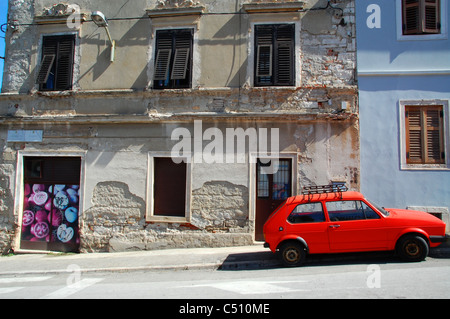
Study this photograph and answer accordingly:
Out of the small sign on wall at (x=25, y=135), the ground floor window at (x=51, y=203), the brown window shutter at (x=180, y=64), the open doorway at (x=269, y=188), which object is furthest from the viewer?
the small sign on wall at (x=25, y=135)

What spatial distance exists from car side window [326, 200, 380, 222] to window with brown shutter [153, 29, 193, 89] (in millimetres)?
5415

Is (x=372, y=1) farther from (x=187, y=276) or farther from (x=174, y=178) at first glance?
(x=187, y=276)

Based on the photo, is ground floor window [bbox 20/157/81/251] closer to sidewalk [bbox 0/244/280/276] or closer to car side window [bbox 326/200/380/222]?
sidewalk [bbox 0/244/280/276]

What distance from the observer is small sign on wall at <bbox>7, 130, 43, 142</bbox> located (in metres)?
9.99

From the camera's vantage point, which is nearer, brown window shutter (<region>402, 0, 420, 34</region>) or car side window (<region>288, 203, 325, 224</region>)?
car side window (<region>288, 203, 325, 224</region>)

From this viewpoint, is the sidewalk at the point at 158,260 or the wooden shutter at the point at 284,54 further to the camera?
the wooden shutter at the point at 284,54

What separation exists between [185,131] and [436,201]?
23.0ft

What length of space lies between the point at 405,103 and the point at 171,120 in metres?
6.50

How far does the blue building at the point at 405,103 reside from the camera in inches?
348

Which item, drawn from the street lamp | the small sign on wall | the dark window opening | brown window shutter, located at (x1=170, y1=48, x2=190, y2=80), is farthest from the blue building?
the small sign on wall

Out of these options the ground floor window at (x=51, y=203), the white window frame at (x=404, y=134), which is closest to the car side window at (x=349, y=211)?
the white window frame at (x=404, y=134)

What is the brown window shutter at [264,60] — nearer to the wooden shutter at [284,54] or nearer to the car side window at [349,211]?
the wooden shutter at [284,54]

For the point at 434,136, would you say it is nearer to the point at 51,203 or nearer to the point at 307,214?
the point at 307,214

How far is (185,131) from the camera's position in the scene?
9.50 meters
